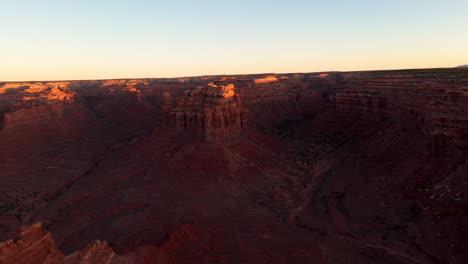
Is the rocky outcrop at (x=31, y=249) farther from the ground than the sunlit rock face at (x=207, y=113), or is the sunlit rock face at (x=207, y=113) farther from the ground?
the sunlit rock face at (x=207, y=113)

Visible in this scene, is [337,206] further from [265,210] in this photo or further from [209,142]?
[209,142]

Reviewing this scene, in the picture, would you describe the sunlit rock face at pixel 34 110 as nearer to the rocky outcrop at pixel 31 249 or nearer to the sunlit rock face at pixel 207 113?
the sunlit rock face at pixel 207 113

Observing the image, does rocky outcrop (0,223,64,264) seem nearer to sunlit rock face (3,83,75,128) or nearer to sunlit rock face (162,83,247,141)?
sunlit rock face (162,83,247,141)

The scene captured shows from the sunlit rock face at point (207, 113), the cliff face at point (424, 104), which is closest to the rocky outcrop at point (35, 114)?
the sunlit rock face at point (207, 113)

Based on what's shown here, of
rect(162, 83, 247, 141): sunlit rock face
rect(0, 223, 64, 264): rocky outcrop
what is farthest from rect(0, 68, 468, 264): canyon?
rect(162, 83, 247, 141): sunlit rock face

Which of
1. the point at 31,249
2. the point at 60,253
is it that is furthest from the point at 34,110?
the point at 31,249

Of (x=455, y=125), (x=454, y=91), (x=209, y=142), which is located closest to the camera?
(x=455, y=125)

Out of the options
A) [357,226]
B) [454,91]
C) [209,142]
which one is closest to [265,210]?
[357,226]
